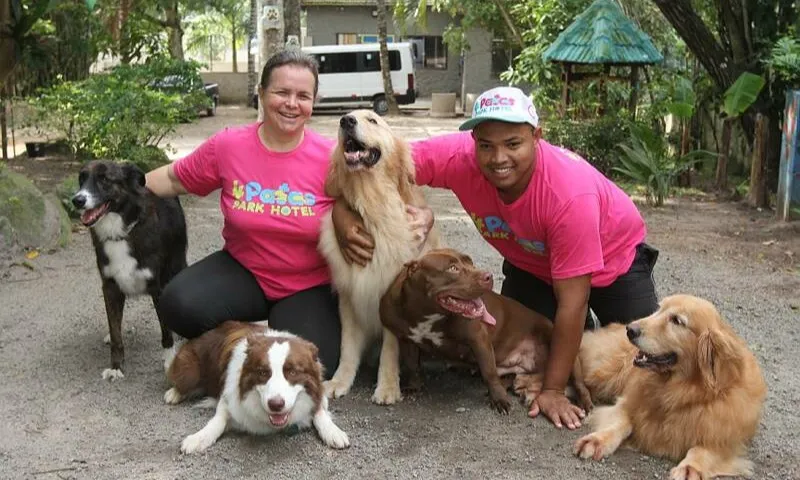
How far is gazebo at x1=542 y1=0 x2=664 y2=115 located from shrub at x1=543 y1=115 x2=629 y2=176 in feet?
4.02

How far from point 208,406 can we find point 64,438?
0.70m

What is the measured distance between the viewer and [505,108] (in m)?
3.80

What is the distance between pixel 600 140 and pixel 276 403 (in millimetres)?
11021

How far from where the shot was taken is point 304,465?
363 cm

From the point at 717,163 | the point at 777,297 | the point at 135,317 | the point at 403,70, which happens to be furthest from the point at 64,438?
the point at 403,70

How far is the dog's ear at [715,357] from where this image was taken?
3398 millimetres

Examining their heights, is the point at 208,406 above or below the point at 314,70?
below

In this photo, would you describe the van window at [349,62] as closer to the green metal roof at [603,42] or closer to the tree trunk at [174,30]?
the tree trunk at [174,30]

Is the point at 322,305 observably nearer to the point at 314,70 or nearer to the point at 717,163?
the point at 314,70

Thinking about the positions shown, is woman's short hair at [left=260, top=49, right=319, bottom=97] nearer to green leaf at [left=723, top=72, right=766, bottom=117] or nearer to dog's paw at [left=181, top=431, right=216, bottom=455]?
dog's paw at [left=181, top=431, right=216, bottom=455]

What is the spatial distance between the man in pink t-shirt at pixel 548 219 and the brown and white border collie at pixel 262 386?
771mm

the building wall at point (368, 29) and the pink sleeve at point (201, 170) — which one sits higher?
the building wall at point (368, 29)

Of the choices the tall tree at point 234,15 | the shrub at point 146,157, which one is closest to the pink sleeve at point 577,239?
the shrub at point 146,157

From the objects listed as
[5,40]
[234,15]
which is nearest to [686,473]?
[5,40]
